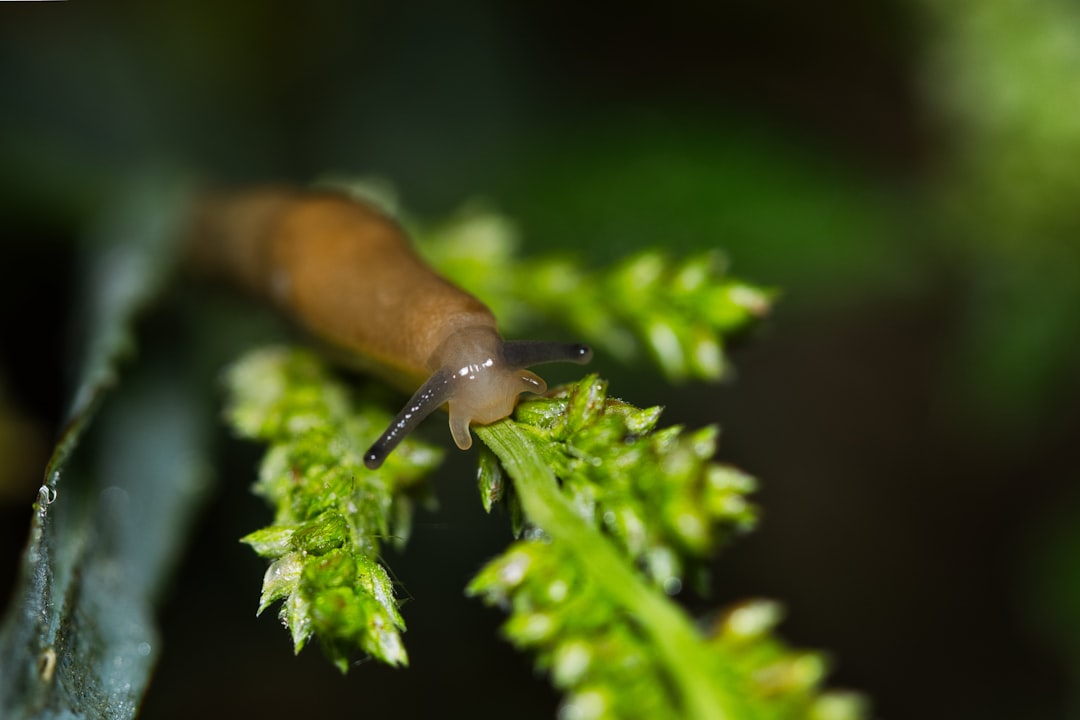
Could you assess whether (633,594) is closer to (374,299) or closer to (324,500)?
(324,500)

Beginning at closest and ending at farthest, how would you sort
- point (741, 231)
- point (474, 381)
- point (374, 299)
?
1. point (474, 381)
2. point (374, 299)
3. point (741, 231)

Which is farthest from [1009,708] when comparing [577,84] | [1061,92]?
[577,84]

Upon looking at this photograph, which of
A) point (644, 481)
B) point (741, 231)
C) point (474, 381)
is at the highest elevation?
point (741, 231)

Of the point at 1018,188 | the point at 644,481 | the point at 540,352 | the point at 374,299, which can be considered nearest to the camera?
the point at 644,481

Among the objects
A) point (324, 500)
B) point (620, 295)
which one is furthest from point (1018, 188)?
point (324, 500)

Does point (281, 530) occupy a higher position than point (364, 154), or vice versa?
point (364, 154)

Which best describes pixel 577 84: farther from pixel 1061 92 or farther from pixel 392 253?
pixel 392 253
